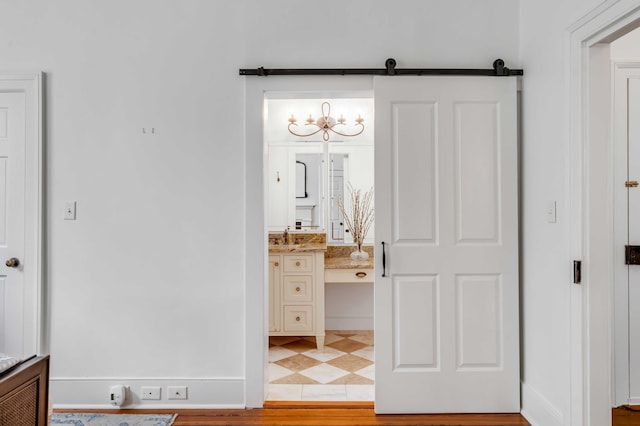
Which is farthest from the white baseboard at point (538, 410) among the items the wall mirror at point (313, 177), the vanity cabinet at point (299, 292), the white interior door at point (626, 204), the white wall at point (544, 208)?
the wall mirror at point (313, 177)

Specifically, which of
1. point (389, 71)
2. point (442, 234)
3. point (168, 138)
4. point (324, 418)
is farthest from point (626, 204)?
point (168, 138)

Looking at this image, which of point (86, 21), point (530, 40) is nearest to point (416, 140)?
point (530, 40)

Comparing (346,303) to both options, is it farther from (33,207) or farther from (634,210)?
(33,207)

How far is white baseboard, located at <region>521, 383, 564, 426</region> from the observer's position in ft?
6.77

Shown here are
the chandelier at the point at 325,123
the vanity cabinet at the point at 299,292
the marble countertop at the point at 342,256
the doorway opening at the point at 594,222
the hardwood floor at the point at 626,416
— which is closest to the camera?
the doorway opening at the point at 594,222

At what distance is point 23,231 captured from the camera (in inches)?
95.3

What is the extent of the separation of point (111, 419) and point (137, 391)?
0.19 m

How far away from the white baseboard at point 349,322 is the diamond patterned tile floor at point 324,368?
0.16 ft

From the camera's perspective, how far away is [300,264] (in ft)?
11.4

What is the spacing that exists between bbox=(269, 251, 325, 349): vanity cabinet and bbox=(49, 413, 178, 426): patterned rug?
1307 millimetres

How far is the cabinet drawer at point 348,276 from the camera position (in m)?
3.53

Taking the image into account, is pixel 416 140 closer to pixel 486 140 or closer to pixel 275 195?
pixel 486 140

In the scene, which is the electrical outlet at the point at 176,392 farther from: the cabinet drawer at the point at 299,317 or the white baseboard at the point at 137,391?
the cabinet drawer at the point at 299,317

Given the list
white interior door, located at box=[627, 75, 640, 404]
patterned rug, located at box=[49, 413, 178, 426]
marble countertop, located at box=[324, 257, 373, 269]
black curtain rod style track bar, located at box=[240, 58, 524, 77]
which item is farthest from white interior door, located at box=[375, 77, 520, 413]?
patterned rug, located at box=[49, 413, 178, 426]
